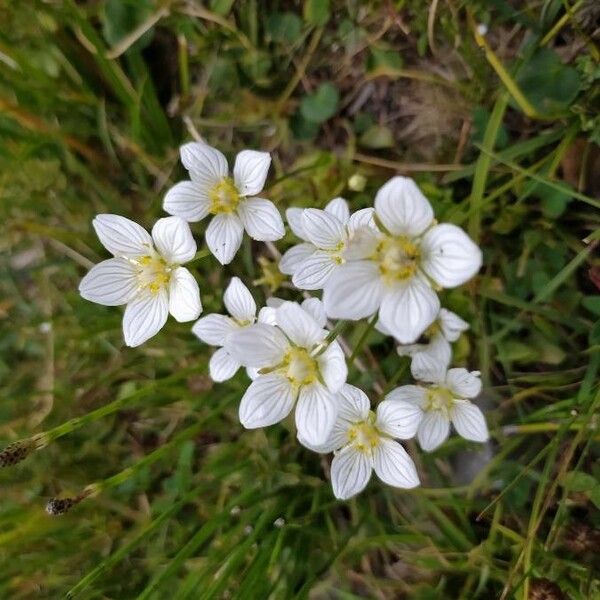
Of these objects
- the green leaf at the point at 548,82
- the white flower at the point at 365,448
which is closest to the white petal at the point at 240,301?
the white flower at the point at 365,448

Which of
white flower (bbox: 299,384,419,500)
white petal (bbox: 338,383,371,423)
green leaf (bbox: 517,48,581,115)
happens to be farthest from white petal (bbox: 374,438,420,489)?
green leaf (bbox: 517,48,581,115)

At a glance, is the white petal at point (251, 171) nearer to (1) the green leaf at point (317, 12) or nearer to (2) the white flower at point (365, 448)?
(2) the white flower at point (365, 448)

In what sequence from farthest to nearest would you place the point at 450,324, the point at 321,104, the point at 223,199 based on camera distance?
the point at 321,104 < the point at 450,324 < the point at 223,199

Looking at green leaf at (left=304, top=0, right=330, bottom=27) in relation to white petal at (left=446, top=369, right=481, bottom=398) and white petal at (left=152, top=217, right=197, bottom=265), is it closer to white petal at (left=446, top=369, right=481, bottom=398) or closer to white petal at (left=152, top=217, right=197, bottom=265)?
white petal at (left=152, top=217, right=197, bottom=265)

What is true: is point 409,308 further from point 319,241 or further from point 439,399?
point 439,399

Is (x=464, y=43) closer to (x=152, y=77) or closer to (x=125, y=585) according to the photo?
(x=152, y=77)

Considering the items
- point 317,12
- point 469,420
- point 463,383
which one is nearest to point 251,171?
point 463,383

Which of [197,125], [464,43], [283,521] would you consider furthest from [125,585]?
[464,43]
